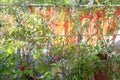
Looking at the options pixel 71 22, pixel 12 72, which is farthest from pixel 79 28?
pixel 12 72

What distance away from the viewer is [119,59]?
3.60 metres

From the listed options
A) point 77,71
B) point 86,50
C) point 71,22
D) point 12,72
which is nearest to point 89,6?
point 71,22

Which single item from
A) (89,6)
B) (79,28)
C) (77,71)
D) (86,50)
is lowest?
(77,71)

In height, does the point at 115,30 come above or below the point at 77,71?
above

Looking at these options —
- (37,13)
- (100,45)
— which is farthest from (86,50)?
(37,13)

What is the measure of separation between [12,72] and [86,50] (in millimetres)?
868

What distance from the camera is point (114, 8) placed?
3.53 m

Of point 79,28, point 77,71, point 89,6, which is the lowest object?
point 77,71

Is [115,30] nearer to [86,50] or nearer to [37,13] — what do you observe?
[86,50]

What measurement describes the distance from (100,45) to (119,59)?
0.27m

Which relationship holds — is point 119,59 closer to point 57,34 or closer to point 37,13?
point 57,34

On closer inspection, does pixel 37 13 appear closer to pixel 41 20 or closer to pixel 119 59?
pixel 41 20

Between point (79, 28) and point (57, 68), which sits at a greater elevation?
point (79, 28)

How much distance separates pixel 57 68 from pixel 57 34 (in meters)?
0.38
